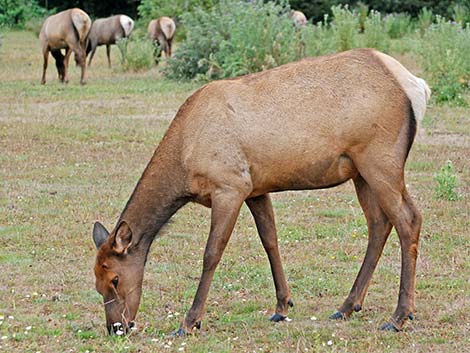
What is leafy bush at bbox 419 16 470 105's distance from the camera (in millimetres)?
15516

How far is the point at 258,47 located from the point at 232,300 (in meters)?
11.2

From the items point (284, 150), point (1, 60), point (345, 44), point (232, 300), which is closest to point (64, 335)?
point (232, 300)

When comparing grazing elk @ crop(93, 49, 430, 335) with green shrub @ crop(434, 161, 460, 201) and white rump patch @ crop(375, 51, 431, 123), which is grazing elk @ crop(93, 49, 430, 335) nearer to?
white rump patch @ crop(375, 51, 431, 123)

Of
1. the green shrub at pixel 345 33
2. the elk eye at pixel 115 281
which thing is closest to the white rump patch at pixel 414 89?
the elk eye at pixel 115 281

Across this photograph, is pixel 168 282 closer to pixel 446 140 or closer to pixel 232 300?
pixel 232 300

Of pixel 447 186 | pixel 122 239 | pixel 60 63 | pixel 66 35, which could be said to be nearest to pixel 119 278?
pixel 122 239

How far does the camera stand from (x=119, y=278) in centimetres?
612

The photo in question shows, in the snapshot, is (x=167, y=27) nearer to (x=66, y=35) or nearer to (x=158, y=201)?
(x=66, y=35)

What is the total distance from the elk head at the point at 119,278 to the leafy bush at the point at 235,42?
1127cm

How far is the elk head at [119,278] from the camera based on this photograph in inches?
240

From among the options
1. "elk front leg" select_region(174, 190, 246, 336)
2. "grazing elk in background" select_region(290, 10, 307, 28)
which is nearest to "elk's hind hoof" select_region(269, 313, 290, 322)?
"elk front leg" select_region(174, 190, 246, 336)

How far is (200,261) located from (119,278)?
184 centimetres

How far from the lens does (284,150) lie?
6.16 m

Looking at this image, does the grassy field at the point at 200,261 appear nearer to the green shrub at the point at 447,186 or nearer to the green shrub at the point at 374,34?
the green shrub at the point at 447,186
